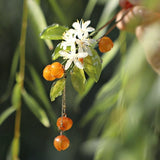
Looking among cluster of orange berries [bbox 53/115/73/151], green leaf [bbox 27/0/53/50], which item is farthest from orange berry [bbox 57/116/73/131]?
green leaf [bbox 27/0/53/50]

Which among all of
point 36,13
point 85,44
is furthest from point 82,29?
point 36,13

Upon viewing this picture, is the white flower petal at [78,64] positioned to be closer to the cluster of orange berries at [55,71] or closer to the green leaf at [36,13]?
the cluster of orange berries at [55,71]

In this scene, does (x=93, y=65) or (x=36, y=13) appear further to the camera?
(x=36, y=13)

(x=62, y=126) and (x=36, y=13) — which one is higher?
(x=36, y=13)

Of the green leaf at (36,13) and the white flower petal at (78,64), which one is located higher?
the green leaf at (36,13)

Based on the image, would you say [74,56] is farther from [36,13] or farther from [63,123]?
[36,13]

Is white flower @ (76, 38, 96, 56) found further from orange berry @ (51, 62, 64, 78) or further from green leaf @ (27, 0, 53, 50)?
green leaf @ (27, 0, 53, 50)

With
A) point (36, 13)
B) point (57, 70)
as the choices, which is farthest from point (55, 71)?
point (36, 13)

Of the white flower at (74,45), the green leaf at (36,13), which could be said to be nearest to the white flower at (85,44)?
the white flower at (74,45)

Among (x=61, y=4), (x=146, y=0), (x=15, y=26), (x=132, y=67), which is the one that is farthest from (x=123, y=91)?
(x=15, y=26)
